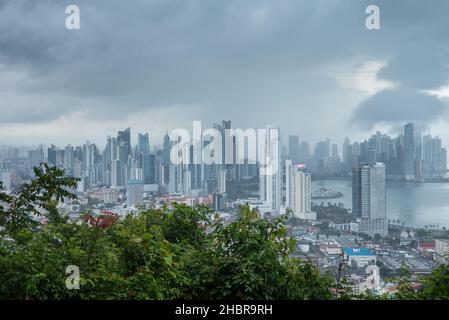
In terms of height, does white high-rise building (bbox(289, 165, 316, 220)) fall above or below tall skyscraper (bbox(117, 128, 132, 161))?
below

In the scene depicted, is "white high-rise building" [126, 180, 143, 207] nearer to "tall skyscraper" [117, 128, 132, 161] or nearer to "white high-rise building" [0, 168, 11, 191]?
"tall skyscraper" [117, 128, 132, 161]

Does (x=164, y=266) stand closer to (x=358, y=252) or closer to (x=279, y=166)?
(x=279, y=166)

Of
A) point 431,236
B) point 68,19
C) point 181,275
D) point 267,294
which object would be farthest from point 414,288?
point 68,19

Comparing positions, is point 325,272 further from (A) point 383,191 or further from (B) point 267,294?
(A) point 383,191

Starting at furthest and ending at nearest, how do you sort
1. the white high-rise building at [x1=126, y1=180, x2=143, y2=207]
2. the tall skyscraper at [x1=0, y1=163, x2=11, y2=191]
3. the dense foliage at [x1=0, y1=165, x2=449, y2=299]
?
the tall skyscraper at [x1=0, y1=163, x2=11, y2=191]
the white high-rise building at [x1=126, y1=180, x2=143, y2=207]
the dense foliage at [x1=0, y1=165, x2=449, y2=299]

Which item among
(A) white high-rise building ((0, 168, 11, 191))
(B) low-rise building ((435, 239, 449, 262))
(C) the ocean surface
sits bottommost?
(B) low-rise building ((435, 239, 449, 262))

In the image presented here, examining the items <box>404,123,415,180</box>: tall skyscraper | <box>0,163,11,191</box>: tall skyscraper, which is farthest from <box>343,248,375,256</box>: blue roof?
<box>0,163,11,191</box>: tall skyscraper

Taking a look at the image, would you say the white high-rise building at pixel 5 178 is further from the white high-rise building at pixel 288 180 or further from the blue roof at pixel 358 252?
the blue roof at pixel 358 252
